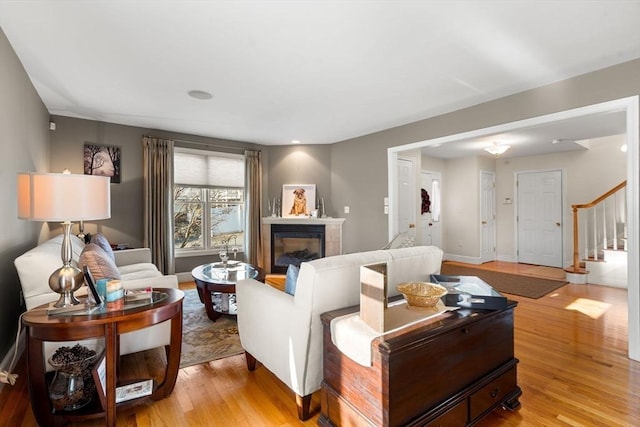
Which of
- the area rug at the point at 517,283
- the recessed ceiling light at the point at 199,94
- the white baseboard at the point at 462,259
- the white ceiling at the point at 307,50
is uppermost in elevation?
the recessed ceiling light at the point at 199,94

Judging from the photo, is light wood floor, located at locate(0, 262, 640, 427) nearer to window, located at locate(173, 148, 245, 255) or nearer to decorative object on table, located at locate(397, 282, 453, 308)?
decorative object on table, located at locate(397, 282, 453, 308)

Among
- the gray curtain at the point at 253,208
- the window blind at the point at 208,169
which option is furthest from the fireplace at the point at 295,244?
the window blind at the point at 208,169

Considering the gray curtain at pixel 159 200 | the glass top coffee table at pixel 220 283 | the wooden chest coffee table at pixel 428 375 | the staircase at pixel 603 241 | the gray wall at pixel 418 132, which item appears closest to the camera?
the wooden chest coffee table at pixel 428 375

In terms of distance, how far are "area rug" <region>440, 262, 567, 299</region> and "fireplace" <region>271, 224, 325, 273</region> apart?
2.52 metres

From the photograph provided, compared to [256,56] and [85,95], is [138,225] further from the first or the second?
[256,56]

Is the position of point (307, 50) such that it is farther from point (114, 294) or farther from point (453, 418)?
point (453, 418)

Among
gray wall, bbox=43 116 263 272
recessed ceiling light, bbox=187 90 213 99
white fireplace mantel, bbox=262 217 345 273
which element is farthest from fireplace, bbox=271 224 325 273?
recessed ceiling light, bbox=187 90 213 99

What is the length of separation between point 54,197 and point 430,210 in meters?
6.70

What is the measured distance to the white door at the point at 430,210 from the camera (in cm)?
686

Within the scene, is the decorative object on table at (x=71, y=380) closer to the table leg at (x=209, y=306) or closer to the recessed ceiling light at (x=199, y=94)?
the table leg at (x=209, y=306)

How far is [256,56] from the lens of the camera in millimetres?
2533

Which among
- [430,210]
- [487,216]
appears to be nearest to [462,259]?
[487,216]

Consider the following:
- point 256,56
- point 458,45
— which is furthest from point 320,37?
point 458,45

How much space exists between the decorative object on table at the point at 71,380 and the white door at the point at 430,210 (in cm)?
604
